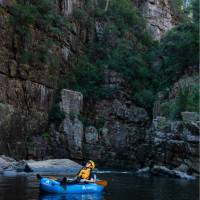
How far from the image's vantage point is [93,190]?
24.3 m

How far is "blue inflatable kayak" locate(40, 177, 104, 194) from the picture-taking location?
76.2 ft

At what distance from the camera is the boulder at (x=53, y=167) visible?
3606cm

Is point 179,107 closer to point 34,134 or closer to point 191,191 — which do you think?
point 34,134

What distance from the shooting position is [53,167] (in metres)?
37.7

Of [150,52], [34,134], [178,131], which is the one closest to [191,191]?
[178,131]

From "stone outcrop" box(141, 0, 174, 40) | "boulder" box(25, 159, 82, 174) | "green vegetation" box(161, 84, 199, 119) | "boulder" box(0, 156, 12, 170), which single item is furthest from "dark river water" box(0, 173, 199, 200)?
"stone outcrop" box(141, 0, 174, 40)

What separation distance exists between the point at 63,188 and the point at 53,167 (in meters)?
14.4

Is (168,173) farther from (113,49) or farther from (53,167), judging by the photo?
(113,49)

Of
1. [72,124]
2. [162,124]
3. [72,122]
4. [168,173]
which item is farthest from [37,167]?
[162,124]

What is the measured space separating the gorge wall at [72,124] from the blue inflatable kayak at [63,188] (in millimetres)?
15930

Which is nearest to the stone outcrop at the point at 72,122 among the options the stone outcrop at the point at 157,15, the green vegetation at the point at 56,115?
the green vegetation at the point at 56,115

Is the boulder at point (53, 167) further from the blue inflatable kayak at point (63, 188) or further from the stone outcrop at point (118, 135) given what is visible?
the blue inflatable kayak at point (63, 188)

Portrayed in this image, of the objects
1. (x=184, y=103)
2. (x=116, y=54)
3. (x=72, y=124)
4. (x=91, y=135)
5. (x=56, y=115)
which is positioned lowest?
(x=91, y=135)

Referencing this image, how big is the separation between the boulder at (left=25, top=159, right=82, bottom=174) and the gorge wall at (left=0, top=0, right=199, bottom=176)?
499 cm
